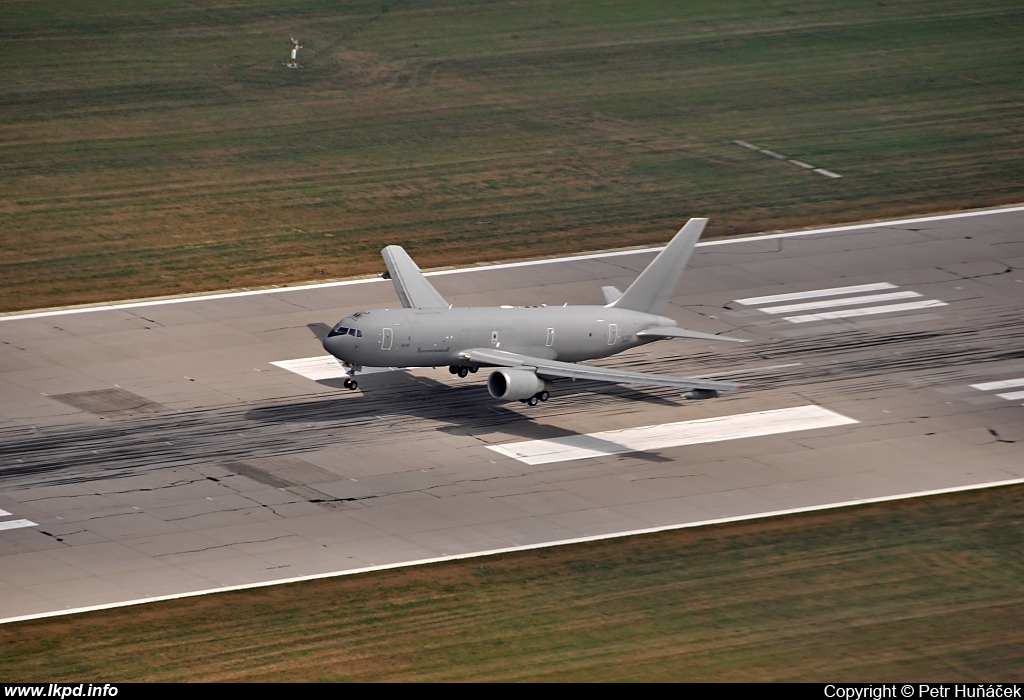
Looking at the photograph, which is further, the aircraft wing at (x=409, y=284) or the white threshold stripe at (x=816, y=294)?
the white threshold stripe at (x=816, y=294)

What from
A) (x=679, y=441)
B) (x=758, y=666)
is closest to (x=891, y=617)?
(x=758, y=666)

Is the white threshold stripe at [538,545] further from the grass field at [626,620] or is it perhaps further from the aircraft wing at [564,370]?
the aircraft wing at [564,370]

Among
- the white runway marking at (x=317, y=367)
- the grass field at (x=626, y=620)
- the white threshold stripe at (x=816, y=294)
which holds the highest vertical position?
the white threshold stripe at (x=816, y=294)

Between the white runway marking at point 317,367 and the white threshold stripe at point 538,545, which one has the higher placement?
the white runway marking at point 317,367

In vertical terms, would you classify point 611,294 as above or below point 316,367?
above

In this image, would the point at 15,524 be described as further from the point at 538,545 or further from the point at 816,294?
the point at 816,294

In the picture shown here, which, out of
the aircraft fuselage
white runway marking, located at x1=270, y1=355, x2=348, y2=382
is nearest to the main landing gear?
the aircraft fuselage

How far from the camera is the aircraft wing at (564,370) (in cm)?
5475

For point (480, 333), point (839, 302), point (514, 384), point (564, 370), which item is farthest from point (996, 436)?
point (480, 333)

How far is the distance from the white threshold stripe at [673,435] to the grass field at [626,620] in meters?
6.68

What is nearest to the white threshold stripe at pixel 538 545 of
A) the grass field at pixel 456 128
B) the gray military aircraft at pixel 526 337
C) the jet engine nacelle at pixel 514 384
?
the gray military aircraft at pixel 526 337

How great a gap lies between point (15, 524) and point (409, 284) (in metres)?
20.2

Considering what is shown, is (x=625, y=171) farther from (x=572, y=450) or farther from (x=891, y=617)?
(x=891, y=617)

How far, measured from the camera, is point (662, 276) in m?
60.7
